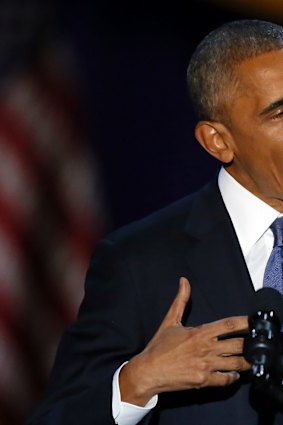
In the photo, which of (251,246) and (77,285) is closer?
(251,246)

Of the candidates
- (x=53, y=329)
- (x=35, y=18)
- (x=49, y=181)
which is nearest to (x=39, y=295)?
(x=53, y=329)

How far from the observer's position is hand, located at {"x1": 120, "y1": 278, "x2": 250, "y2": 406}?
230 cm

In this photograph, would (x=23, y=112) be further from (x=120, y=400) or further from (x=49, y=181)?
(x=120, y=400)

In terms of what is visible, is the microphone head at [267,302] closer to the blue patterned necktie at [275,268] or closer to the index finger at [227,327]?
the index finger at [227,327]

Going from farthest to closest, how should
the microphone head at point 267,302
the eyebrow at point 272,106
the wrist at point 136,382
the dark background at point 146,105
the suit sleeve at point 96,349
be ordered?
the dark background at point 146,105 < the eyebrow at point 272,106 < the suit sleeve at point 96,349 < the wrist at point 136,382 < the microphone head at point 267,302

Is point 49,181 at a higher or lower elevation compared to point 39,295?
higher

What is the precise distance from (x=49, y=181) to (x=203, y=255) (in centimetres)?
171

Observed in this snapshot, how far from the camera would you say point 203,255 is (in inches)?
105

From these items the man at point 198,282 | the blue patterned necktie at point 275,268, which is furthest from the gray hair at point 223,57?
the blue patterned necktie at point 275,268

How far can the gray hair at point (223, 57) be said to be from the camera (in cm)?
272

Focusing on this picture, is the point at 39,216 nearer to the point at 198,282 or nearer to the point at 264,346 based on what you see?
the point at 198,282

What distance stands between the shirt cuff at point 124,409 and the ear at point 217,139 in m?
0.58

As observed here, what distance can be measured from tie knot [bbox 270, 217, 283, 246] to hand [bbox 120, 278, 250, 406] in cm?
32

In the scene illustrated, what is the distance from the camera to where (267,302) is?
7.06 feet
